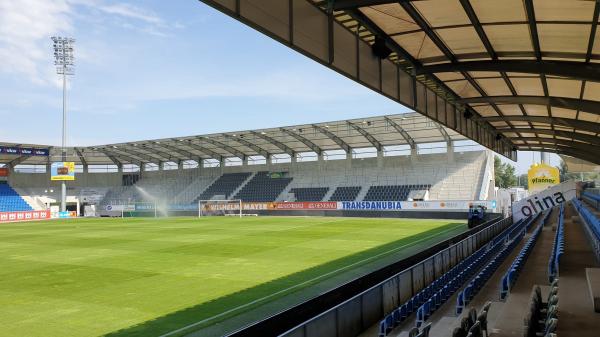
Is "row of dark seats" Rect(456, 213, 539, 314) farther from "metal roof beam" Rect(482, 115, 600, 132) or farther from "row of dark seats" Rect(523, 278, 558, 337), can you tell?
"metal roof beam" Rect(482, 115, 600, 132)

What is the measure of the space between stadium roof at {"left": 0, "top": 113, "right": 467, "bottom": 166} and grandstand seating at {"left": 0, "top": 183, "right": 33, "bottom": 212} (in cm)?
455

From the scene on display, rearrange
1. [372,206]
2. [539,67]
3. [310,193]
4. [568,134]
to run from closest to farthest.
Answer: [539,67]
[568,134]
[372,206]
[310,193]

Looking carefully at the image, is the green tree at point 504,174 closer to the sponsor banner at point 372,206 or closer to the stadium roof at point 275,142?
the stadium roof at point 275,142

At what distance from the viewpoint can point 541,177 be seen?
167 ft

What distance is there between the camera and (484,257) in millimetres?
18297

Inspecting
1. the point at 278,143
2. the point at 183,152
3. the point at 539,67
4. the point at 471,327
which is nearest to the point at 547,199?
the point at 539,67

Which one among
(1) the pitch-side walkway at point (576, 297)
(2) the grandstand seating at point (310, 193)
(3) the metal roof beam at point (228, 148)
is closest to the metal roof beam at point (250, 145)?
(3) the metal roof beam at point (228, 148)

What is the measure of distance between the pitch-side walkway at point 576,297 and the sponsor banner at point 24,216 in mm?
61427

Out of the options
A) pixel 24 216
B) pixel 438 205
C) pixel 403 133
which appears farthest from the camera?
pixel 24 216

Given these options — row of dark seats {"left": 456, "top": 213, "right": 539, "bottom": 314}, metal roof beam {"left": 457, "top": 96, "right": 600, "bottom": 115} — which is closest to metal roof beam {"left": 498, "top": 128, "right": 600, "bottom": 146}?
row of dark seats {"left": 456, "top": 213, "right": 539, "bottom": 314}

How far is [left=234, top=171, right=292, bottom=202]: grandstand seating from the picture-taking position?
67.7 meters

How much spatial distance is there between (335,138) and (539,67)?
4744 cm

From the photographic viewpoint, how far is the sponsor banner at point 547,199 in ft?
110

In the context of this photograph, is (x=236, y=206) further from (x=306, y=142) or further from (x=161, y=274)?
(x=161, y=274)
